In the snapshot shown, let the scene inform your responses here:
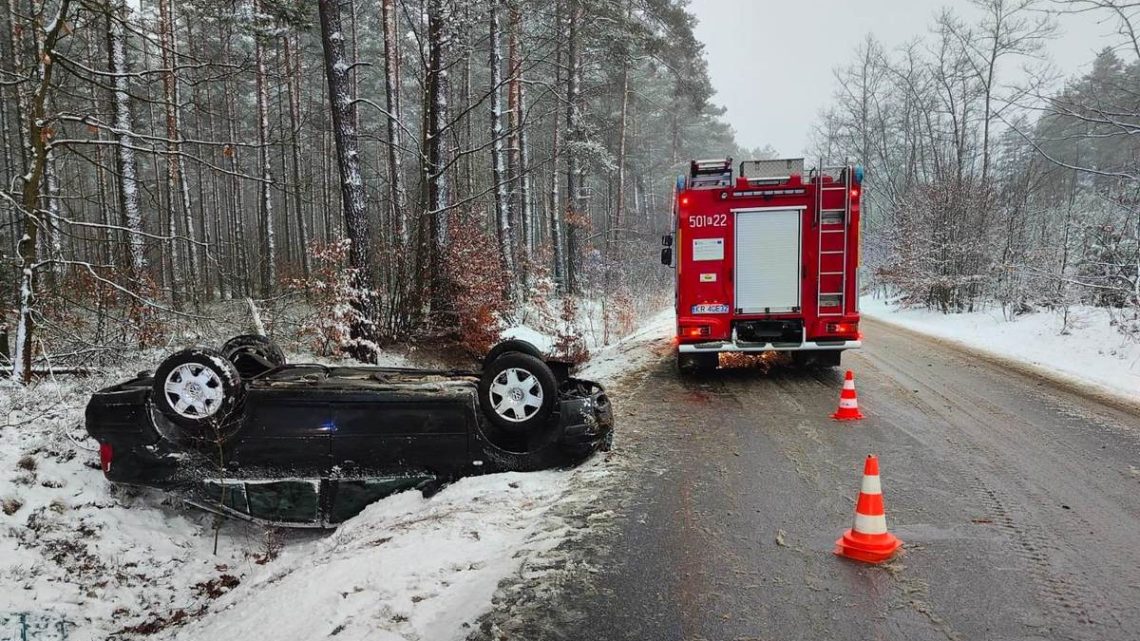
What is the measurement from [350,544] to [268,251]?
775 inches

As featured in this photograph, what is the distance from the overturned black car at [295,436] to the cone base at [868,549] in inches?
95.7

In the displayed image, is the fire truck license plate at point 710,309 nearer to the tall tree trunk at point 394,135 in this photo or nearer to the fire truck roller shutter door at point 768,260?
the fire truck roller shutter door at point 768,260

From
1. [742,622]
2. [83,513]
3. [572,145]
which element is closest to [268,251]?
[572,145]

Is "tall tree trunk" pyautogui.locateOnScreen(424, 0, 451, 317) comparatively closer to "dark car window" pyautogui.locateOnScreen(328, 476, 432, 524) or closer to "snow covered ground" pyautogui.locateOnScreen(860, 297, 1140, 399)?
"dark car window" pyautogui.locateOnScreen(328, 476, 432, 524)

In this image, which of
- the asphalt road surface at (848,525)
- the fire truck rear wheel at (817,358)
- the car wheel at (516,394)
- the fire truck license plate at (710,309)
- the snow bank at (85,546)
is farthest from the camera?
the fire truck rear wheel at (817,358)

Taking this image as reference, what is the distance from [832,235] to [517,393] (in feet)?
18.8

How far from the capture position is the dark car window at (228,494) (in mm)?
5027

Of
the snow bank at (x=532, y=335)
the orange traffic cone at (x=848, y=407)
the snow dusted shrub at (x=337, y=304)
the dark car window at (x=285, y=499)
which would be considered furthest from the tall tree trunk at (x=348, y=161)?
the orange traffic cone at (x=848, y=407)

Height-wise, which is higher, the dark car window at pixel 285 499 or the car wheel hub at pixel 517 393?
the car wheel hub at pixel 517 393

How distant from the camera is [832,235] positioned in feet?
28.4

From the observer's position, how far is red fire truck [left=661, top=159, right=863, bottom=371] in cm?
868

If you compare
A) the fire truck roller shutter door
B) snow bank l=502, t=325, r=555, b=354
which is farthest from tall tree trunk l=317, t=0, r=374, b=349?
the fire truck roller shutter door

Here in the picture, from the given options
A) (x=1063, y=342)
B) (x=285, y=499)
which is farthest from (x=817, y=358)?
(x=285, y=499)

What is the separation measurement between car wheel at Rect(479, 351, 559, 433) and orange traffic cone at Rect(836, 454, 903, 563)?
2442 millimetres
